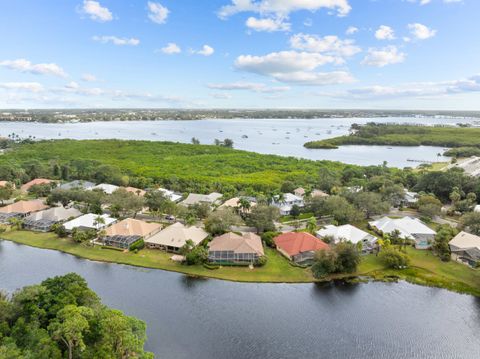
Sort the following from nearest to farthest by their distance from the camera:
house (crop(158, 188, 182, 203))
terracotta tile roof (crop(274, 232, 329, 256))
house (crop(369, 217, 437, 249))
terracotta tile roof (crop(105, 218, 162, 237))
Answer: terracotta tile roof (crop(274, 232, 329, 256)) < house (crop(369, 217, 437, 249)) < terracotta tile roof (crop(105, 218, 162, 237)) < house (crop(158, 188, 182, 203))

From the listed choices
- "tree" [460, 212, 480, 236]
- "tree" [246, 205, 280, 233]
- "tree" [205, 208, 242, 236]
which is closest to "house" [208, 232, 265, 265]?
"tree" [205, 208, 242, 236]

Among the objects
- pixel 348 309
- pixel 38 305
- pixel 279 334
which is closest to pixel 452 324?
pixel 348 309

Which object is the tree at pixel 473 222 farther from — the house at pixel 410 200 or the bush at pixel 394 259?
the house at pixel 410 200

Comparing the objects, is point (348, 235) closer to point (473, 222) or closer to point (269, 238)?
point (269, 238)

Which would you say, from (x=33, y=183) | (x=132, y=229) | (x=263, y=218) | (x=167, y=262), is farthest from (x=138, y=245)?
(x=33, y=183)

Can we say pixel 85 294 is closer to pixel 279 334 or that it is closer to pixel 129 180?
pixel 279 334

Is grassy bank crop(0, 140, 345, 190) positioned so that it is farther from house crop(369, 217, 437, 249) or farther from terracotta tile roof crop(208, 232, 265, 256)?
terracotta tile roof crop(208, 232, 265, 256)
